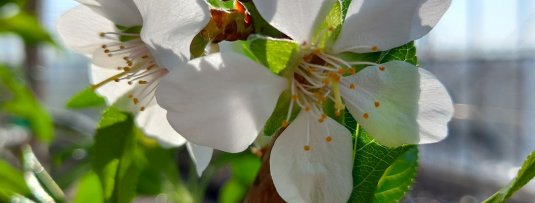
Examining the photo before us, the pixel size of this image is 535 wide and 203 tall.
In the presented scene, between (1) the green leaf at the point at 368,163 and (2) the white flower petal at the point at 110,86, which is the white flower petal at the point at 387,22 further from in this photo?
(2) the white flower petal at the point at 110,86

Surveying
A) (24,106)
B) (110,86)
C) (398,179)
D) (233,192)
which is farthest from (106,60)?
(24,106)

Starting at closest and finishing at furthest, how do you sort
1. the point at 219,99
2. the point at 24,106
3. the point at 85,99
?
1. the point at 219,99
2. the point at 85,99
3. the point at 24,106

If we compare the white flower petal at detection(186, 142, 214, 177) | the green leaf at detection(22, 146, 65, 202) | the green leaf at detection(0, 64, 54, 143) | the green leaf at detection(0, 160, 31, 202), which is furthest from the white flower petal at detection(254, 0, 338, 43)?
the green leaf at detection(0, 64, 54, 143)

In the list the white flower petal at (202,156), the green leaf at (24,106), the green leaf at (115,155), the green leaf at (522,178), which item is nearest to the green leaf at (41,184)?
the green leaf at (115,155)

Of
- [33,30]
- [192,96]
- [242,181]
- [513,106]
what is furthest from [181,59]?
[513,106]

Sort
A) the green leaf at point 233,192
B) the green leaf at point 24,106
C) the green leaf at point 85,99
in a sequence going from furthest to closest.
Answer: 1. the green leaf at point 24,106
2. the green leaf at point 233,192
3. the green leaf at point 85,99

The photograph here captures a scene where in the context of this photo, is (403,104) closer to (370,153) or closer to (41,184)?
(370,153)
